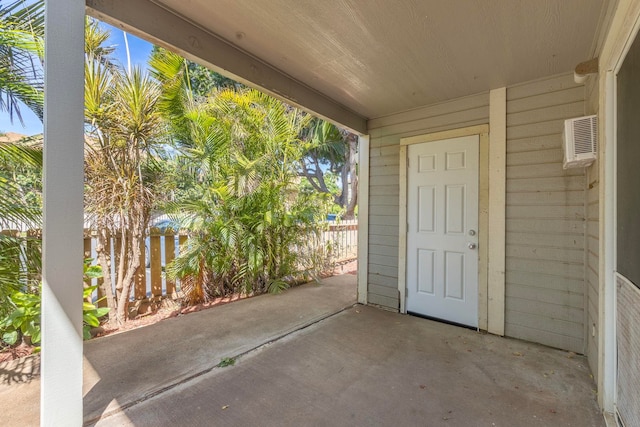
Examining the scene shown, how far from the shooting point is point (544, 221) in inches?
101

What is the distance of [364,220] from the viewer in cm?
377

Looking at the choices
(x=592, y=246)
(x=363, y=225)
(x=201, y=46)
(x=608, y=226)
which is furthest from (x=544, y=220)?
(x=201, y=46)

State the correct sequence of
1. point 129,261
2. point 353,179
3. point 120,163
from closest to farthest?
point 120,163 → point 129,261 → point 353,179

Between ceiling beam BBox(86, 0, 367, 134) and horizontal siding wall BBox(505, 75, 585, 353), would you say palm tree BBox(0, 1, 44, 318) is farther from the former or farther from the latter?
horizontal siding wall BBox(505, 75, 585, 353)

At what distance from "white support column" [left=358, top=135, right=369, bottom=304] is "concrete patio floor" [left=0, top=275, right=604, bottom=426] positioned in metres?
0.75

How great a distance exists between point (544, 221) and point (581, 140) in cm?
81

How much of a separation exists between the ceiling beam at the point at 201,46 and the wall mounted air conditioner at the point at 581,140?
2.09 metres

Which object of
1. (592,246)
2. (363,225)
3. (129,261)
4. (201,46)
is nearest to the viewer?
(201,46)

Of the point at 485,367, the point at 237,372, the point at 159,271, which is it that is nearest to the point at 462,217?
the point at 485,367

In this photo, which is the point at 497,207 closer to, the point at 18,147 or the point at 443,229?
the point at 443,229

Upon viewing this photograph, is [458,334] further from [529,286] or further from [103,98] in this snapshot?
[103,98]

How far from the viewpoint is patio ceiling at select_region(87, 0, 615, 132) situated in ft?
5.64

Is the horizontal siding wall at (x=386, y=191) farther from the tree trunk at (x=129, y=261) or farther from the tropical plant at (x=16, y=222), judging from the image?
the tropical plant at (x=16, y=222)

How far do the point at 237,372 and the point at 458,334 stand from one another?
208 cm
